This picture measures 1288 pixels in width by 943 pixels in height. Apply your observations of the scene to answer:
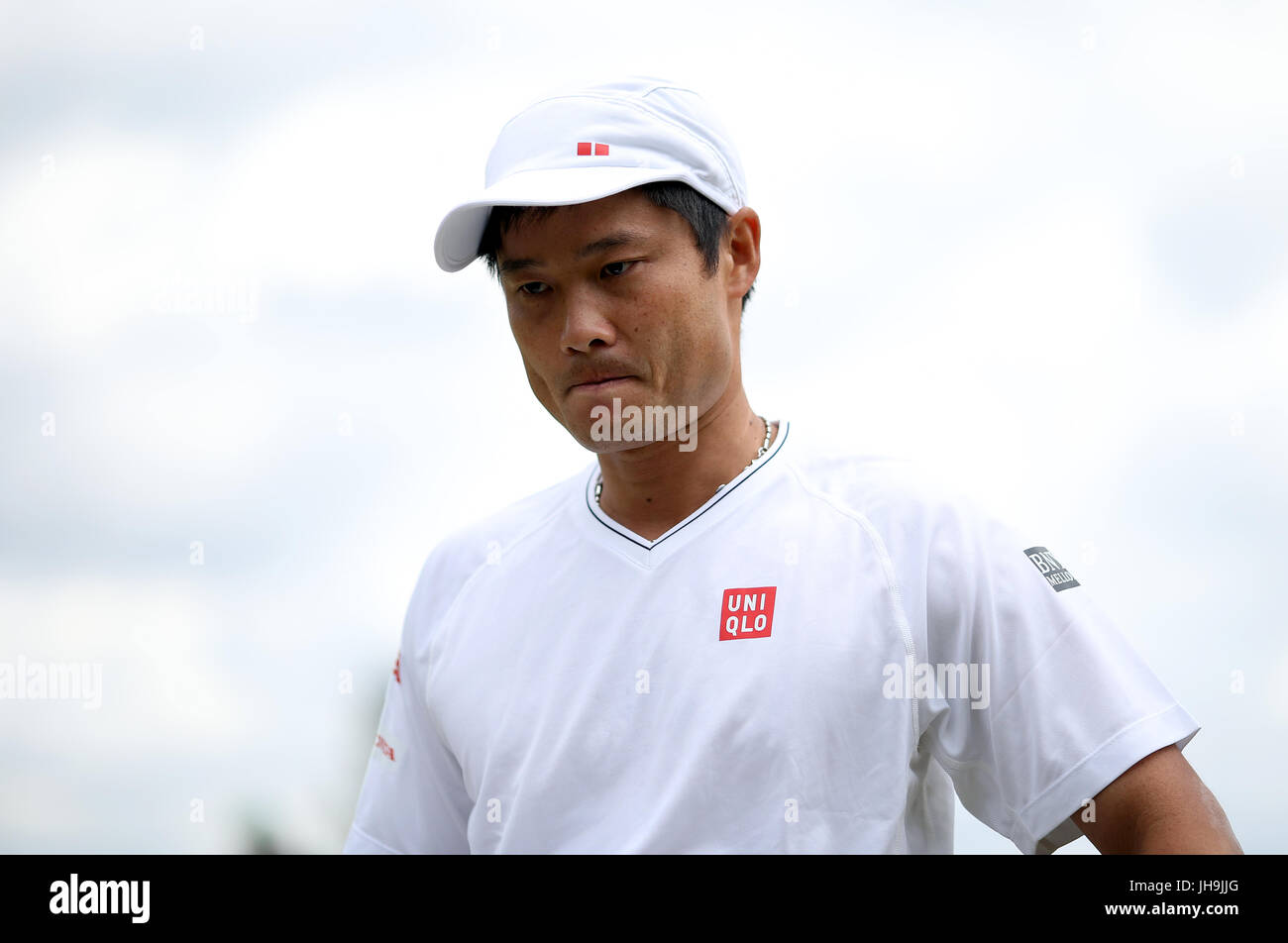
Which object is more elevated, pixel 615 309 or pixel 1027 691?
pixel 615 309

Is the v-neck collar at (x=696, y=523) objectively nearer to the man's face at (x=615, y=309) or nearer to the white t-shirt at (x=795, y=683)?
the white t-shirt at (x=795, y=683)

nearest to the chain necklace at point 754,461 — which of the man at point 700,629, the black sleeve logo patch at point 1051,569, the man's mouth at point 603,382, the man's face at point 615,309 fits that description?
the man at point 700,629

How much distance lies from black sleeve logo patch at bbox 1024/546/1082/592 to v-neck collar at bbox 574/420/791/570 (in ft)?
1.92

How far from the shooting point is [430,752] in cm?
295

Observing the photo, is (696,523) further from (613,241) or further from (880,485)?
(613,241)

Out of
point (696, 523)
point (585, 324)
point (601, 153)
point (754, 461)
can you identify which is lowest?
point (696, 523)

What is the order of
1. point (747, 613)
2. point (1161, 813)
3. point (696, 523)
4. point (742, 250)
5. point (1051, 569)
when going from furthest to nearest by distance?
point (742, 250), point (696, 523), point (747, 613), point (1051, 569), point (1161, 813)

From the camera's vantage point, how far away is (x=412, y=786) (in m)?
2.95

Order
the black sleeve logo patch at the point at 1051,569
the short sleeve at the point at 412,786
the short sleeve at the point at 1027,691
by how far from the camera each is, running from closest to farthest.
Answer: the short sleeve at the point at 1027,691
the black sleeve logo patch at the point at 1051,569
the short sleeve at the point at 412,786

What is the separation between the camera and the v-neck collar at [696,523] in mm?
2734

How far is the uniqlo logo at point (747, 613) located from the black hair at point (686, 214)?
676 millimetres

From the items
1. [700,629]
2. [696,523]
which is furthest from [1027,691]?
[696,523]

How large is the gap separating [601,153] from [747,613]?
99 centimetres
